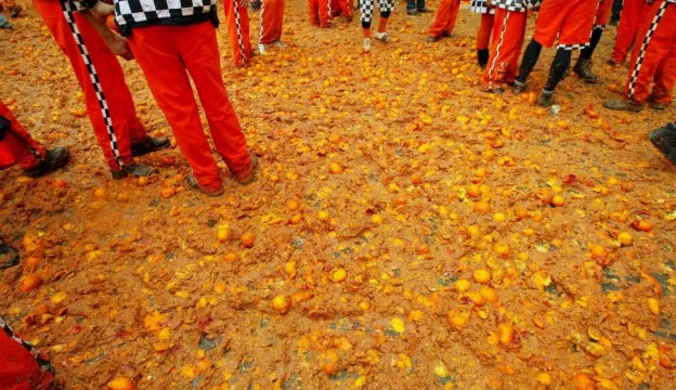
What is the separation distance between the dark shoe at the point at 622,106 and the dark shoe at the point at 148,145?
5.04 m

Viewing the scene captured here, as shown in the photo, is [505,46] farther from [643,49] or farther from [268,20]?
[268,20]

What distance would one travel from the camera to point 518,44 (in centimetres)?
450

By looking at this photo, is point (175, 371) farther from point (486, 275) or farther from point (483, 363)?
point (486, 275)

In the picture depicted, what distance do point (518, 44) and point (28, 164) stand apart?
17.5ft

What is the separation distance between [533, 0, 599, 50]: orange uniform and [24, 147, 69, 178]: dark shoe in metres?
5.13

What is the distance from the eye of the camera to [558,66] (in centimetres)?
409

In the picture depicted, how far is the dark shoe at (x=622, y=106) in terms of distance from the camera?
424 centimetres

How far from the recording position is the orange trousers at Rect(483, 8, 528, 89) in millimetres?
4293

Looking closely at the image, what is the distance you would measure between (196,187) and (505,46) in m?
3.94

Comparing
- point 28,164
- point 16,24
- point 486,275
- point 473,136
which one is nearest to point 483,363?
point 486,275

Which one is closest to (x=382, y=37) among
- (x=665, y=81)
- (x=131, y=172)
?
(x=665, y=81)

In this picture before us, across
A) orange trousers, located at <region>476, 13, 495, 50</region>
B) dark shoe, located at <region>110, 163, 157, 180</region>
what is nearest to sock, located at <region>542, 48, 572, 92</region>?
orange trousers, located at <region>476, 13, 495, 50</region>

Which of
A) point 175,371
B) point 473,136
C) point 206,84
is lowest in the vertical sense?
point 175,371

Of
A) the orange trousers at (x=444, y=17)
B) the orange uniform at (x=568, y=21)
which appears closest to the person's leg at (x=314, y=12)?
the orange trousers at (x=444, y=17)
